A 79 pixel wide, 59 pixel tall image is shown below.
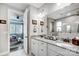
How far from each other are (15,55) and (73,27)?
1.20m

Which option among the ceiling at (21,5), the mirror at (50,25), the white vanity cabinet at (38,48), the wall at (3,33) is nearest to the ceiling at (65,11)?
the mirror at (50,25)

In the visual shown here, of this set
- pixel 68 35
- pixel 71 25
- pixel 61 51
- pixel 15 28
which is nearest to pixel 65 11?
pixel 71 25

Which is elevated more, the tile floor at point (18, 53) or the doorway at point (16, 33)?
the doorway at point (16, 33)

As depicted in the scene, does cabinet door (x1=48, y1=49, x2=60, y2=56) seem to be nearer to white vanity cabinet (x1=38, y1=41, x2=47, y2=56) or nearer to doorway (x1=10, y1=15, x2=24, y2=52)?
white vanity cabinet (x1=38, y1=41, x2=47, y2=56)

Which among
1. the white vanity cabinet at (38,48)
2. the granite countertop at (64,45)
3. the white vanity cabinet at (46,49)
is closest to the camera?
the granite countertop at (64,45)

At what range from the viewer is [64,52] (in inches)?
54.7

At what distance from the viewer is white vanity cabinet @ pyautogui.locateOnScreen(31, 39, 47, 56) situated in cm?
164

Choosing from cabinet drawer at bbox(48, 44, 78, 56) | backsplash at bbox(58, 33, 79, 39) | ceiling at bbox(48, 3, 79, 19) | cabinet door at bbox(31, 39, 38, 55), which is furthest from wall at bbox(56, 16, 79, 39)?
cabinet door at bbox(31, 39, 38, 55)

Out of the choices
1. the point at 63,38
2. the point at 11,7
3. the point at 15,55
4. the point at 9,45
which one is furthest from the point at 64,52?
the point at 11,7

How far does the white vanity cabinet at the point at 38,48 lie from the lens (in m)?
1.64

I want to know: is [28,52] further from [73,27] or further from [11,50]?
[73,27]

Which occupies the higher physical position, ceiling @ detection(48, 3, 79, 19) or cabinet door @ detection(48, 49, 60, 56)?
ceiling @ detection(48, 3, 79, 19)

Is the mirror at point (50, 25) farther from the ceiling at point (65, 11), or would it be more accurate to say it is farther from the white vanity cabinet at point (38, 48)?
the white vanity cabinet at point (38, 48)

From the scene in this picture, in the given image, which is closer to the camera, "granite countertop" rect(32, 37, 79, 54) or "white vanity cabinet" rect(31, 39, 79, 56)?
"granite countertop" rect(32, 37, 79, 54)
